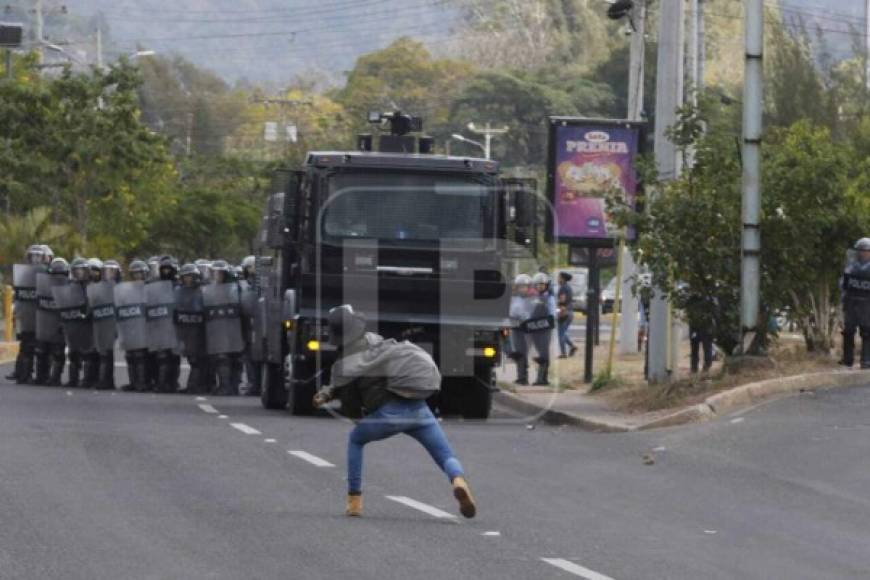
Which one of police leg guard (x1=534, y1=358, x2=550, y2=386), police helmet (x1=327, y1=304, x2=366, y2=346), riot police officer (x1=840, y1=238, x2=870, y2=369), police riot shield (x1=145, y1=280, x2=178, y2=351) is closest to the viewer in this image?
police helmet (x1=327, y1=304, x2=366, y2=346)

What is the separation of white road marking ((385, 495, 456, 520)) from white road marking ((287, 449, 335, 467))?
7.81 feet

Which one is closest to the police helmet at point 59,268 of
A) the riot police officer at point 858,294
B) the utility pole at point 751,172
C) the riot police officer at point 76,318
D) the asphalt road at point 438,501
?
the riot police officer at point 76,318

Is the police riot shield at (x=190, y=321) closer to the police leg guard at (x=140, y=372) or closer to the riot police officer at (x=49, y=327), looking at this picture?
the police leg guard at (x=140, y=372)

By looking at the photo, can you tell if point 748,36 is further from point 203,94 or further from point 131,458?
point 203,94

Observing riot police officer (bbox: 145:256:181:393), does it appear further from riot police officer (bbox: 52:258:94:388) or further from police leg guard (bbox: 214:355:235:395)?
riot police officer (bbox: 52:258:94:388)

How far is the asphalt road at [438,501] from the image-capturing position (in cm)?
1253

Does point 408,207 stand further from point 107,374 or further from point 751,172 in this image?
point 107,374

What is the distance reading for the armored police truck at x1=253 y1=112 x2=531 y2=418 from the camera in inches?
926

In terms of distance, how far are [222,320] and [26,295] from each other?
3907mm

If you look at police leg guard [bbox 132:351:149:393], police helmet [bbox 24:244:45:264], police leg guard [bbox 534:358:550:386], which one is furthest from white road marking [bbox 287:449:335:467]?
police helmet [bbox 24:244:45:264]

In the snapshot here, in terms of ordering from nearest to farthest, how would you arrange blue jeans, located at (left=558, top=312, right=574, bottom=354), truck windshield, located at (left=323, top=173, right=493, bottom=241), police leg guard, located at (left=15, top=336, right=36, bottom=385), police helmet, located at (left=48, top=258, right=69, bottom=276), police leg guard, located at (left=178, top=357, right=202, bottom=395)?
truck windshield, located at (left=323, top=173, right=493, bottom=241)
police leg guard, located at (left=178, top=357, right=202, bottom=395)
police helmet, located at (left=48, top=258, right=69, bottom=276)
police leg guard, located at (left=15, top=336, right=36, bottom=385)
blue jeans, located at (left=558, top=312, right=574, bottom=354)

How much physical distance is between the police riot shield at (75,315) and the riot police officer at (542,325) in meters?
6.64

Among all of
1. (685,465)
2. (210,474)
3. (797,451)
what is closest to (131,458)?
(210,474)

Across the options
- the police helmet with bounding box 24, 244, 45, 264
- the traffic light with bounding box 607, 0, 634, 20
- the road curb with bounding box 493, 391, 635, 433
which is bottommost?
the road curb with bounding box 493, 391, 635, 433
